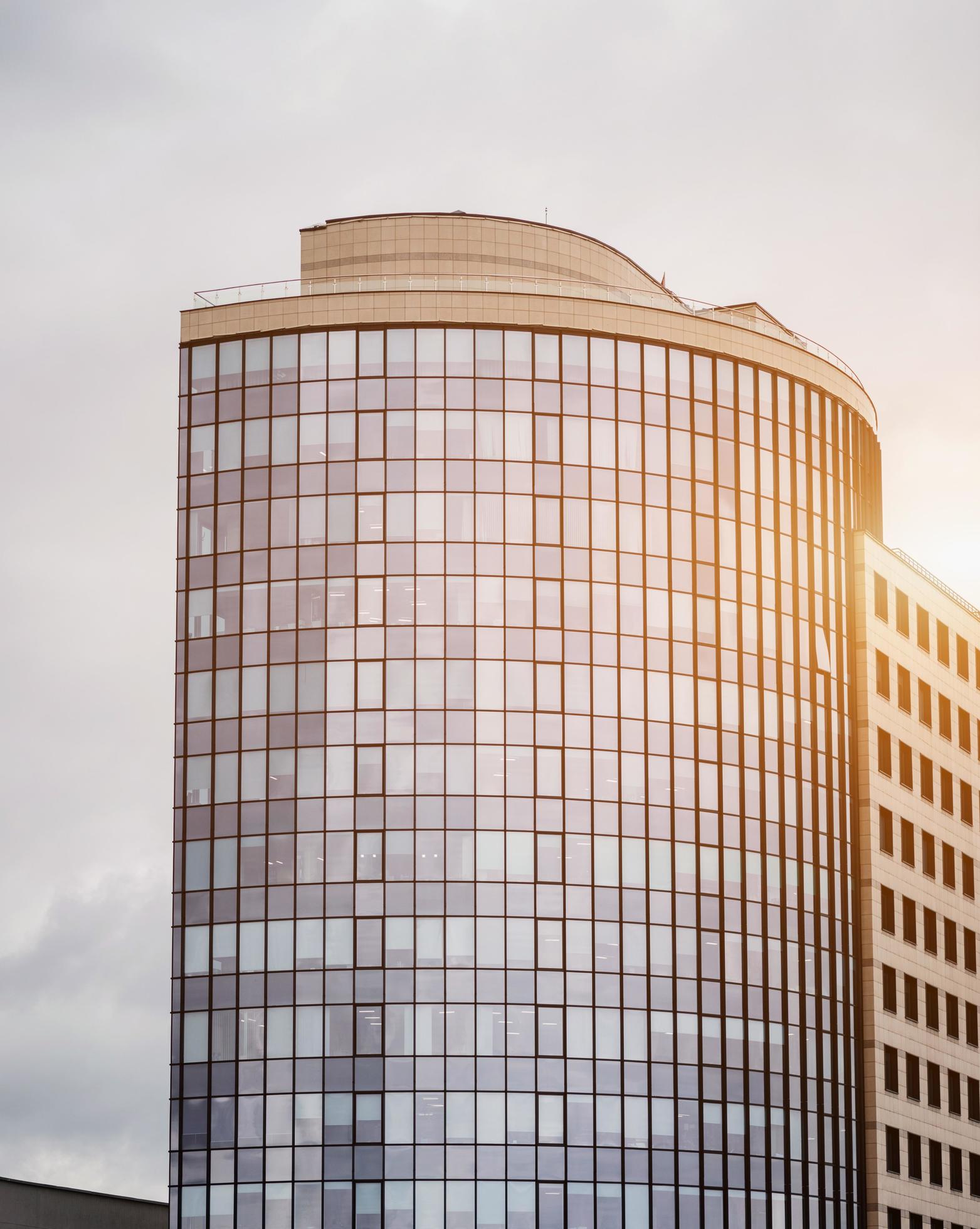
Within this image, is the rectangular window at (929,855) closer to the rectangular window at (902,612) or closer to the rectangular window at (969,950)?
the rectangular window at (969,950)

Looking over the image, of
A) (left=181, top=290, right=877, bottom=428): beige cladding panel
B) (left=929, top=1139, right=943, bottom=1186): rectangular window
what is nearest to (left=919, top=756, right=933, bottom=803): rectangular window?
(left=929, top=1139, right=943, bottom=1186): rectangular window

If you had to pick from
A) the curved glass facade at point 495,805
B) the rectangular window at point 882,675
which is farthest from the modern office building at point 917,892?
the curved glass facade at point 495,805

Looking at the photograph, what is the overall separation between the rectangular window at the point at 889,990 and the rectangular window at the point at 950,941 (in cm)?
707

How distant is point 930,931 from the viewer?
4444 inches

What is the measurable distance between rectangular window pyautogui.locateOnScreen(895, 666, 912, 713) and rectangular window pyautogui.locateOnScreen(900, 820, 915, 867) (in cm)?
556

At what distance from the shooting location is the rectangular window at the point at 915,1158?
10650 cm

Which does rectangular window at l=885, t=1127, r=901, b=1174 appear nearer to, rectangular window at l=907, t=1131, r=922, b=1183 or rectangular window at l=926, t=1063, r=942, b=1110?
rectangular window at l=907, t=1131, r=922, b=1183

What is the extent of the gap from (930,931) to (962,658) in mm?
15327

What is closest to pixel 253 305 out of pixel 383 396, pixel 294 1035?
pixel 383 396

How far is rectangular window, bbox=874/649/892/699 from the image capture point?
10962 cm

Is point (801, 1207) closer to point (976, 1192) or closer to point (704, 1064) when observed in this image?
point (704, 1064)

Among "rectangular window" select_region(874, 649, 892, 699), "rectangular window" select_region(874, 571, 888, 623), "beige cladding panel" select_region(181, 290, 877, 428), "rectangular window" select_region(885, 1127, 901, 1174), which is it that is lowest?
"rectangular window" select_region(885, 1127, 901, 1174)

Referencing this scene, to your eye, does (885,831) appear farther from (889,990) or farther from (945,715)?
(945,715)

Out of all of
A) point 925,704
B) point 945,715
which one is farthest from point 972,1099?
point 925,704
